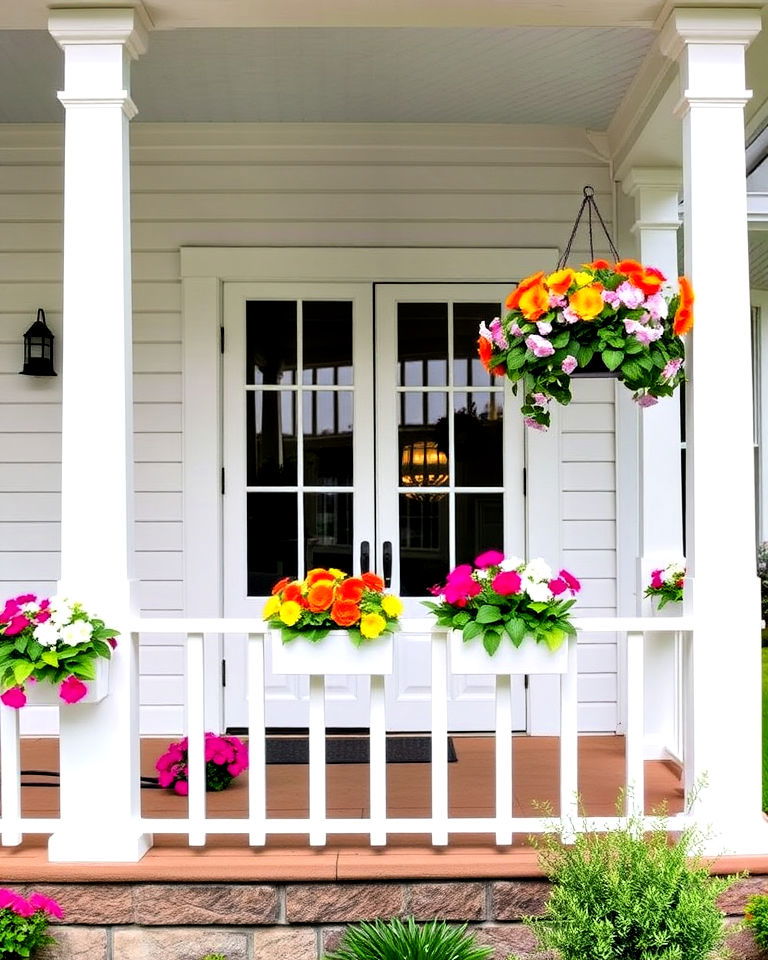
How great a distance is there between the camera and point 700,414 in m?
2.67

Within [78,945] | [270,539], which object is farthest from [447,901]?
[270,539]

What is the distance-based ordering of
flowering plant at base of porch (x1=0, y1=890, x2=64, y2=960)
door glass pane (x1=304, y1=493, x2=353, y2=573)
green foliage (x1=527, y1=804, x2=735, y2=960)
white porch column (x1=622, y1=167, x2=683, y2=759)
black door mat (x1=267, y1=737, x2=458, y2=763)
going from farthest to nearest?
door glass pane (x1=304, y1=493, x2=353, y2=573) → black door mat (x1=267, y1=737, x2=458, y2=763) → white porch column (x1=622, y1=167, x2=683, y2=759) → flowering plant at base of porch (x1=0, y1=890, x2=64, y2=960) → green foliage (x1=527, y1=804, x2=735, y2=960)

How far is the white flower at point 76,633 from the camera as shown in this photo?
2.47 metres

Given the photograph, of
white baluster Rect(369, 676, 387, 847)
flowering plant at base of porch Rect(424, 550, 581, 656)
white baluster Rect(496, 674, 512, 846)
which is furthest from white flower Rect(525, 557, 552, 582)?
white baluster Rect(369, 676, 387, 847)

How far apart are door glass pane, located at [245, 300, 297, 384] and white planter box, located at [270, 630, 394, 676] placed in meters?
1.90

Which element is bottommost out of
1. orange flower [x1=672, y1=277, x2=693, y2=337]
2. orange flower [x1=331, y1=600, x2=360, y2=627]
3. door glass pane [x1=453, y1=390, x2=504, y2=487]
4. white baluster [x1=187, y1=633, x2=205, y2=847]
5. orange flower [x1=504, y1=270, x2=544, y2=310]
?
white baluster [x1=187, y1=633, x2=205, y2=847]

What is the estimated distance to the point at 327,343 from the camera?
4277mm

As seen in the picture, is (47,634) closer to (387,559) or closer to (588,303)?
(588,303)

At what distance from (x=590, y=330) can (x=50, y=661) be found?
168 cm

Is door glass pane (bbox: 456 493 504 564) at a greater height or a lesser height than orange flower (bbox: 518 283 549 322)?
lesser

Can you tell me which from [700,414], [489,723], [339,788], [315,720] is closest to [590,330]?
[700,414]

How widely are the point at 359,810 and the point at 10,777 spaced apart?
3.59ft

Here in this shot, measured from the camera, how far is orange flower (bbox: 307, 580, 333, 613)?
8.54 feet

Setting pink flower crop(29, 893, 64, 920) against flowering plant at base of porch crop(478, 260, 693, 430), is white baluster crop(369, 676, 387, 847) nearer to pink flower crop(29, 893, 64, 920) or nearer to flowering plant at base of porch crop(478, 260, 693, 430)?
pink flower crop(29, 893, 64, 920)
